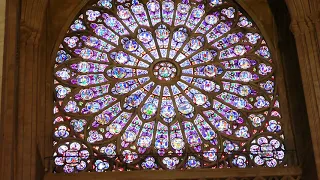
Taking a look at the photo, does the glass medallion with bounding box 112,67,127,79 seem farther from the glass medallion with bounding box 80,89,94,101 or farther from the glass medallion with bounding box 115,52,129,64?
the glass medallion with bounding box 80,89,94,101

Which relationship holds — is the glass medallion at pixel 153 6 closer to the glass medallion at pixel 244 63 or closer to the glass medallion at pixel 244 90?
the glass medallion at pixel 244 63

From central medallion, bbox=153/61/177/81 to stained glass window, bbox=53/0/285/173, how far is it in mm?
17

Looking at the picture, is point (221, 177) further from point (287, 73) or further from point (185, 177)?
point (287, 73)

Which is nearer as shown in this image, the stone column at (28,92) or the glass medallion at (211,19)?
the stone column at (28,92)

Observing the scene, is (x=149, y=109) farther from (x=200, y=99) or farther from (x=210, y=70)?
(x=210, y=70)

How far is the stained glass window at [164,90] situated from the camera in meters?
13.8

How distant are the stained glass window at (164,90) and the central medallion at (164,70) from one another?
2 cm

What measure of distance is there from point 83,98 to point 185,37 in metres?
2.19

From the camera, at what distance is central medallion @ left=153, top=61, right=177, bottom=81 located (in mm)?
14586

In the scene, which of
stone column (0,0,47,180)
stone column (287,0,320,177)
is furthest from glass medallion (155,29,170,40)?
stone column (287,0,320,177)

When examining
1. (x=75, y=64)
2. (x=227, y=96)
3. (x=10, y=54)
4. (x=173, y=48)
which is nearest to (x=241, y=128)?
(x=227, y=96)

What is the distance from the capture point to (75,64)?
14.6m

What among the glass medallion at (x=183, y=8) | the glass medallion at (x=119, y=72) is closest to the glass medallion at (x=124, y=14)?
the glass medallion at (x=183, y=8)

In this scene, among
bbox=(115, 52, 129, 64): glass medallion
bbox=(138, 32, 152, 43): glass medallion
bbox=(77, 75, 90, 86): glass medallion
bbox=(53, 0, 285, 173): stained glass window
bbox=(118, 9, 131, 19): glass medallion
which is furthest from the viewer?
bbox=(118, 9, 131, 19): glass medallion
